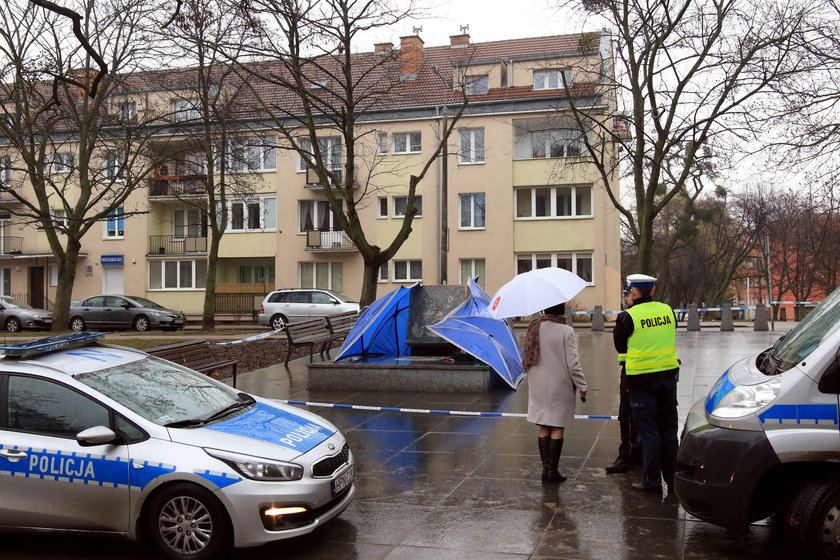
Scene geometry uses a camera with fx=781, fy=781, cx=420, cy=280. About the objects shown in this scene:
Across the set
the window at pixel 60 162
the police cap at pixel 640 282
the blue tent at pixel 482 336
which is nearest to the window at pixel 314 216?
the window at pixel 60 162

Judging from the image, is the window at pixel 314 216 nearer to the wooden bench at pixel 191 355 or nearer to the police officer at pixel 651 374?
the wooden bench at pixel 191 355

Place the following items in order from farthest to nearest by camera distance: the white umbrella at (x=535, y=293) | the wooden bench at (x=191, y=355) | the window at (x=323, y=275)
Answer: the window at (x=323, y=275) < the wooden bench at (x=191, y=355) < the white umbrella at (x=535, y=293)

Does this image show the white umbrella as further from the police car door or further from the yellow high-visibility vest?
the police car door

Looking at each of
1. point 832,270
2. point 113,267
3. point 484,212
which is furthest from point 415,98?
point 832,270

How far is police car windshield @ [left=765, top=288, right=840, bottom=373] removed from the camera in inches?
191

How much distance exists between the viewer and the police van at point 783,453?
458 cm

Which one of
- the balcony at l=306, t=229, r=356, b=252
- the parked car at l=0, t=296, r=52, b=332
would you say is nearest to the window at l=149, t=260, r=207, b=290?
the balcony at l=306, t=229, r=356, b=252

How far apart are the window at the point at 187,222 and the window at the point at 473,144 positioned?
1384 centimetres

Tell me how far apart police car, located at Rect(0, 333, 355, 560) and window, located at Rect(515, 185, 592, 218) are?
30.5 m

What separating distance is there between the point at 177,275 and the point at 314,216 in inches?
318

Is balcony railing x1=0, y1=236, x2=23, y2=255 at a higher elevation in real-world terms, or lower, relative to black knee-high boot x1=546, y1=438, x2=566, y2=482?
higher

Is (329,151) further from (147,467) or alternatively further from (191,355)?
(147,467)

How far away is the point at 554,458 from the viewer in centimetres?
669

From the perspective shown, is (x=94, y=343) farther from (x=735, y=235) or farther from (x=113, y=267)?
(x=735, y=235)
